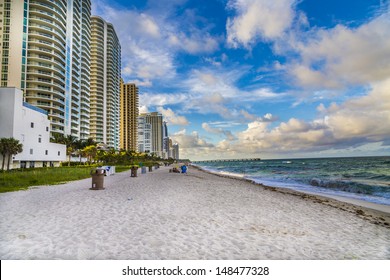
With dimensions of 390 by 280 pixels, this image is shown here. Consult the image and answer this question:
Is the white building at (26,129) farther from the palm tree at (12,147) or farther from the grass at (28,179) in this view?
the grass at (28,179)

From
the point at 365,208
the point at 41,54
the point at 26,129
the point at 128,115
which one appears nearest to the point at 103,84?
the point at 41,54

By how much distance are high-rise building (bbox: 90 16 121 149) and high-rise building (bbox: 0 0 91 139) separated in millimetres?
30205

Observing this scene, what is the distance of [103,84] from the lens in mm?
106062

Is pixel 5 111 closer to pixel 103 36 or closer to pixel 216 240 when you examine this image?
pixel 216 240

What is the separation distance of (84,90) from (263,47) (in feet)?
282

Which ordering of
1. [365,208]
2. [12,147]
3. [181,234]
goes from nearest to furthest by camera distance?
1. [181,234]
2. [365,208]
3. [12,147]

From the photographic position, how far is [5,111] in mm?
31344

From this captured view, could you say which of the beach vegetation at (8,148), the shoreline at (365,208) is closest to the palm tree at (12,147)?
the beach vegetation at (8,148)

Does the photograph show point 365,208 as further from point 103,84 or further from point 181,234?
point 103,84

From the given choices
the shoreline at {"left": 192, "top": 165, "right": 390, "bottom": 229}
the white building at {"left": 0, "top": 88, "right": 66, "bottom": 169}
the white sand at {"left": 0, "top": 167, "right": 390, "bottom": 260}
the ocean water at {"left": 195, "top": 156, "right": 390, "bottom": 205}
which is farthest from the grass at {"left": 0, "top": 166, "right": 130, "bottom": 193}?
the ocean water at {"left": 195, "top": 156, "right": 390, "bottom": 205}

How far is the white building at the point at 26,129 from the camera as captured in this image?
31.2 metres

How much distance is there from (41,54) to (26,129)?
1333 inches

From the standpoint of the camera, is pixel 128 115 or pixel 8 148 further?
pixel 128 115
